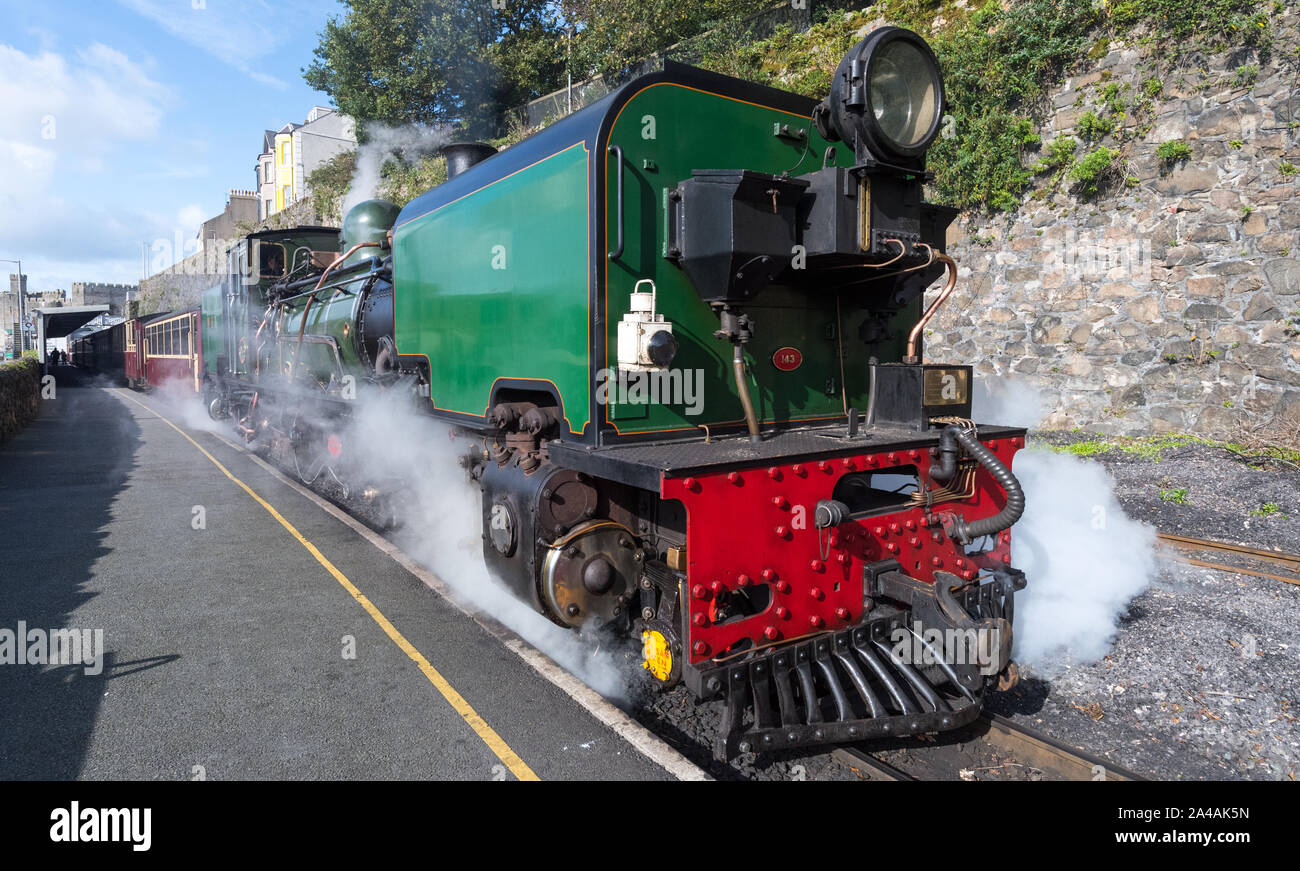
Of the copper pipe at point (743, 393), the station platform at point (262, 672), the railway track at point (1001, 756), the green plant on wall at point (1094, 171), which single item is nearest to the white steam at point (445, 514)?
the station platform at point (262, 672)

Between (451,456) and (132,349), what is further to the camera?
(132,349)

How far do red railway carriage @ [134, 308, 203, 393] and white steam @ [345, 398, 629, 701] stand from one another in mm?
13375

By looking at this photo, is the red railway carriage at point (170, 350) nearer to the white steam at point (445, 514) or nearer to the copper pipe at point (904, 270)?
the white steam at point (445, 514)

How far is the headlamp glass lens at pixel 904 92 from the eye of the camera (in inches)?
142

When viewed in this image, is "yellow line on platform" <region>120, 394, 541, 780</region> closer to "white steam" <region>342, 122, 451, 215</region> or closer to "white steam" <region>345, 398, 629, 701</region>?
"white steam" <region>345, 398, 629, 701</region>

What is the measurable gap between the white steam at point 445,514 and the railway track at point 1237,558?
15.3 ft

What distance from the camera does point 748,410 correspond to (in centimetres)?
365

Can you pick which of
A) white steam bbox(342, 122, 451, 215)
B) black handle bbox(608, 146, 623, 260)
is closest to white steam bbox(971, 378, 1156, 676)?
black handle bbox(608, 146, 623, 260)

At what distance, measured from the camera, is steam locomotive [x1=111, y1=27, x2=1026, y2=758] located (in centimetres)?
324

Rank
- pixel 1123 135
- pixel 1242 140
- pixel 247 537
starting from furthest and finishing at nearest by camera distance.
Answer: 1. pixel 1123 135
2. pixel 1242 140
3. pixel 247 537

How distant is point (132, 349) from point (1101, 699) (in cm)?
3827
